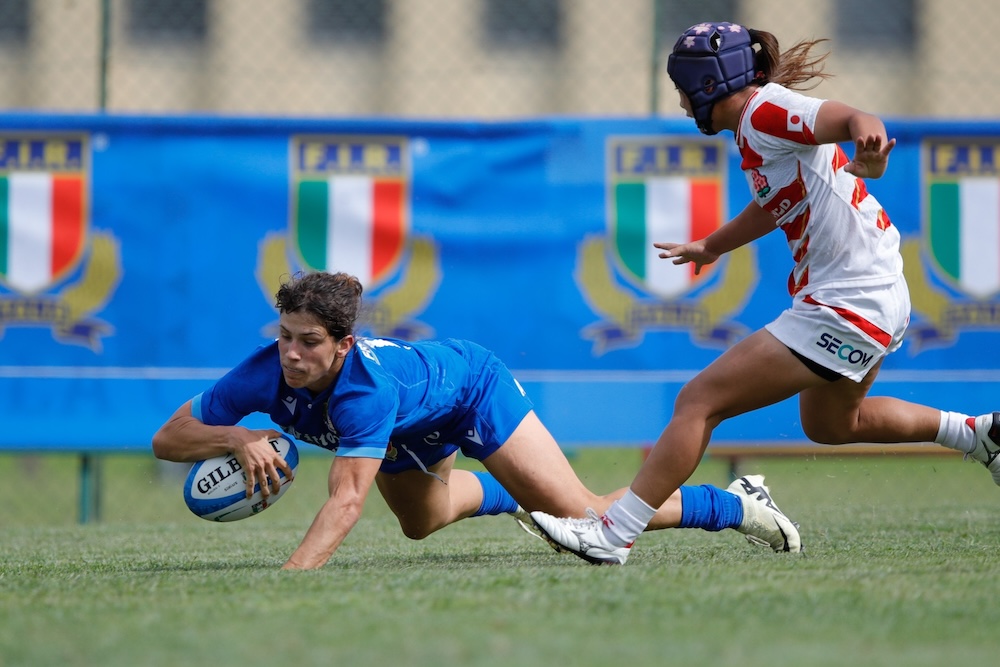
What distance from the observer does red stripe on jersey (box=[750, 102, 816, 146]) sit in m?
3.61

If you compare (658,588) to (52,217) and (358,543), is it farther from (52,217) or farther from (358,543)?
(52,217)

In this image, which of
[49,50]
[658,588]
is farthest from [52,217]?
[49,50]

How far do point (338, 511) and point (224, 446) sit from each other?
0.62m

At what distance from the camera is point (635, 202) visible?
724cm

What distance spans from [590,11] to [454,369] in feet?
47.4

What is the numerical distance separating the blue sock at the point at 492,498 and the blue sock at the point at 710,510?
788 mm

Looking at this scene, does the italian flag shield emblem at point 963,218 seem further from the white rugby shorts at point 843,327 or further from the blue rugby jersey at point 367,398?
the blue rugby jersey at point 367,398

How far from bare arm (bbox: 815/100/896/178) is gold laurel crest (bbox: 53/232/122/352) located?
472 cm

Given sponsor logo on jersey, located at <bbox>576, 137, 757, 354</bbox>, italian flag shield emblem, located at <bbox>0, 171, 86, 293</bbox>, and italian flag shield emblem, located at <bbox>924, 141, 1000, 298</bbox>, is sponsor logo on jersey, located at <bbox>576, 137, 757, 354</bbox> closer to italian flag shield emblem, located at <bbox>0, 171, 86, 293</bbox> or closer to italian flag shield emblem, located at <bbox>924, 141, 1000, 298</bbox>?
italian flag shield emblem, located at <bbox>924, 141, 1000, 298</bbox>

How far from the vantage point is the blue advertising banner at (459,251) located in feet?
23.0

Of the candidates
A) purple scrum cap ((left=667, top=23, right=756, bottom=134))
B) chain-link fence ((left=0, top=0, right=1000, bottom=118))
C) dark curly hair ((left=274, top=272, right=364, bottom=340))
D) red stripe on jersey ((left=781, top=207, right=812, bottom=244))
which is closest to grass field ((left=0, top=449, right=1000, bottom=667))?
dark curly hair ((left=274, top=272, right=364, bottom=340))

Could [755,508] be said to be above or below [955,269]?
below

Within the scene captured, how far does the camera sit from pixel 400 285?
23.6 ft

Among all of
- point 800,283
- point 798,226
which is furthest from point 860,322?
point 798,226
